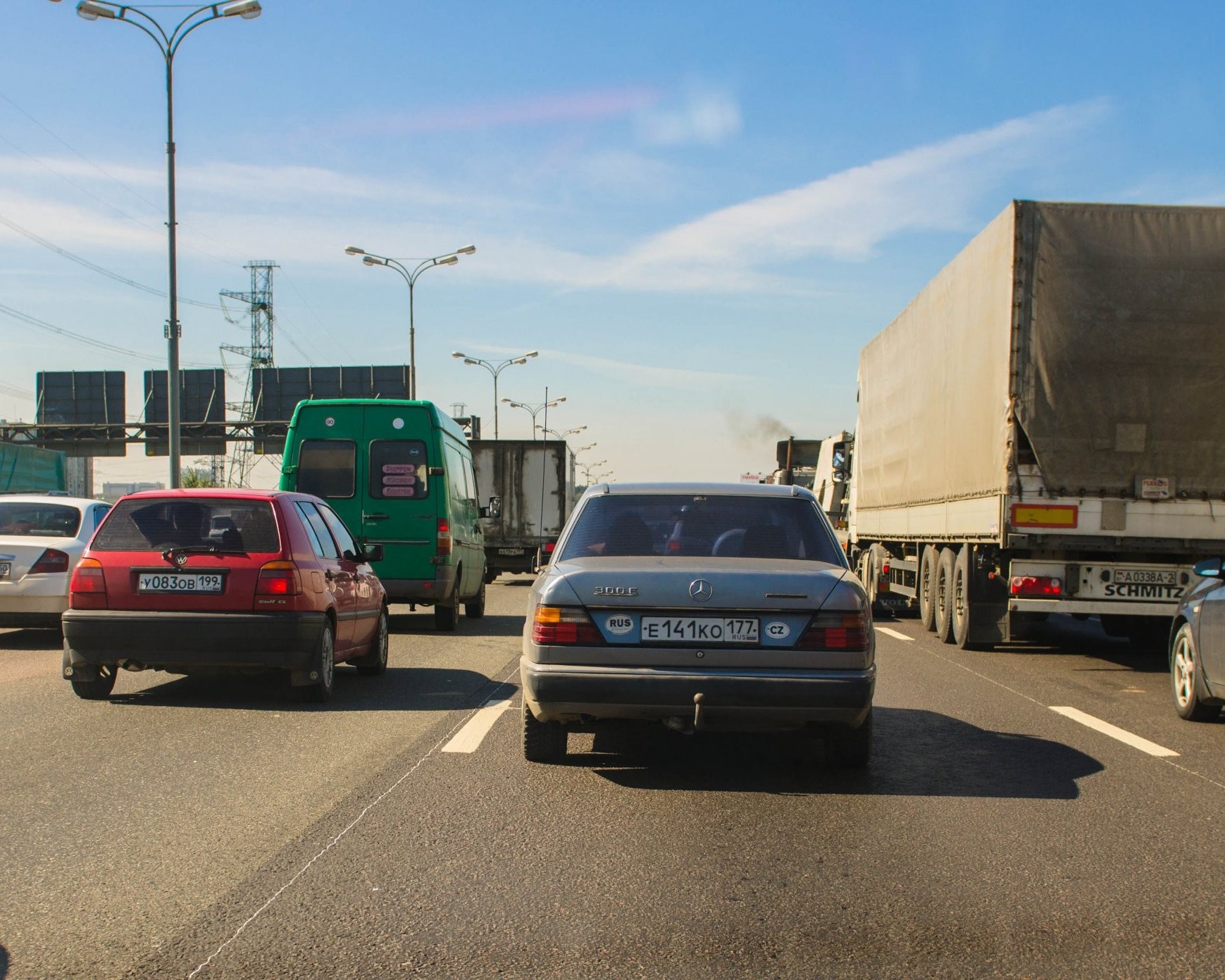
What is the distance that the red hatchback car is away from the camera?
9.20 metres

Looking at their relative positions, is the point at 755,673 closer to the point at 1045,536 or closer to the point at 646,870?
the point at 646,870

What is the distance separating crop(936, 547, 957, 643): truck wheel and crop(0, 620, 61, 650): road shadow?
9.01m

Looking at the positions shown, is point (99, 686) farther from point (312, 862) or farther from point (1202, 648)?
point (1202, 648)

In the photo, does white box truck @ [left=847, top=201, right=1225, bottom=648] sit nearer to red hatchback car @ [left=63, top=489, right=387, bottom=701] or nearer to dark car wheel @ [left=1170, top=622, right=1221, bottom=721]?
dark car wheel @ [left=1170, top=622, right=1221, bottom=721]

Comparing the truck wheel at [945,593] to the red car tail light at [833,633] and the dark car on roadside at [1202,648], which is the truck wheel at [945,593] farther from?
the red car tail light at [833,633]

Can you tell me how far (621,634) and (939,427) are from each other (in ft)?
32.6

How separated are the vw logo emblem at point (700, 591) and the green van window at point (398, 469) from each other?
9.55 m

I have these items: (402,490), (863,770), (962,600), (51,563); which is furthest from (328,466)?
(863,770)

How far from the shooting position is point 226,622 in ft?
30.1

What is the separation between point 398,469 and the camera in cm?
1581

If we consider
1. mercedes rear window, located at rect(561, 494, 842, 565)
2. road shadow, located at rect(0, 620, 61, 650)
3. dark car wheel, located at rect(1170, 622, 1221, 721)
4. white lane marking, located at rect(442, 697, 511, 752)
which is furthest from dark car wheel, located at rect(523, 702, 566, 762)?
road shadow, located at rect(0, 620, 61, 650)

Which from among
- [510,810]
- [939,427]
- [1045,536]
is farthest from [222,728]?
[939,427]

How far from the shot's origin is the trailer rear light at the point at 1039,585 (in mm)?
12836

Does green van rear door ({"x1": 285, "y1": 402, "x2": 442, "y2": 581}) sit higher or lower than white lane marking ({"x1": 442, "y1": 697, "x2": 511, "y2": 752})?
higher
